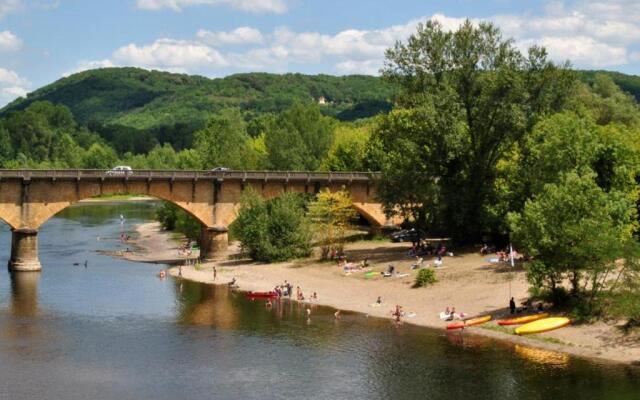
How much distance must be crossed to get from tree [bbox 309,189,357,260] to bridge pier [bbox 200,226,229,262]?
1077 centimetres

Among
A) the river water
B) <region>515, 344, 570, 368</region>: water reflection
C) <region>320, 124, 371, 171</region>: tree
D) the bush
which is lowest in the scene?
the river water

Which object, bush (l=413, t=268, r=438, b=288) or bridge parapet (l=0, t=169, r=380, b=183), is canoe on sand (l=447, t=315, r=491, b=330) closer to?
bush (l=413, t=268, r=438, b=288)

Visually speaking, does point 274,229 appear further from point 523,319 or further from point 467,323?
point 523,319

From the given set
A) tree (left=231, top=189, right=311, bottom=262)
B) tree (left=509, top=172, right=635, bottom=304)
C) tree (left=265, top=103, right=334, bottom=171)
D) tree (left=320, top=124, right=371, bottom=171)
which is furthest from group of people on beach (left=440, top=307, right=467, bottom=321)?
tree (left=265, top=103, right=334, bottom=171)

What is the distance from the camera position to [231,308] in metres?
74.3

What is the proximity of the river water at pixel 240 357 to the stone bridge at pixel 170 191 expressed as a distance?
1129 centimetres

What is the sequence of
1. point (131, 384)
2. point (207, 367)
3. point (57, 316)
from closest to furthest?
point (131, 384) → point (207, 367) → point (57, 316)

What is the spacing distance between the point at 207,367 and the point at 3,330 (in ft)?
62.7

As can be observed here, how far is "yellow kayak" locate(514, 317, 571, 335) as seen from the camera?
60.7 m

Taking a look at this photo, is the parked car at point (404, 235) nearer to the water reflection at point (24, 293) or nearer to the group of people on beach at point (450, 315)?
the group of people on beach at point (450, 315)

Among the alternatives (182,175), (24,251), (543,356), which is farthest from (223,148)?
(543,356)

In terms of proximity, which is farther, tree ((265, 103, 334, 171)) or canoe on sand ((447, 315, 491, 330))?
tree ((265, 103, 334, 171))

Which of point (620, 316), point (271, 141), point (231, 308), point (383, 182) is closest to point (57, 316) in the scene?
point (231, 308)

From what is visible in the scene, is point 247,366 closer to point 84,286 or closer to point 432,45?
point 84,286
